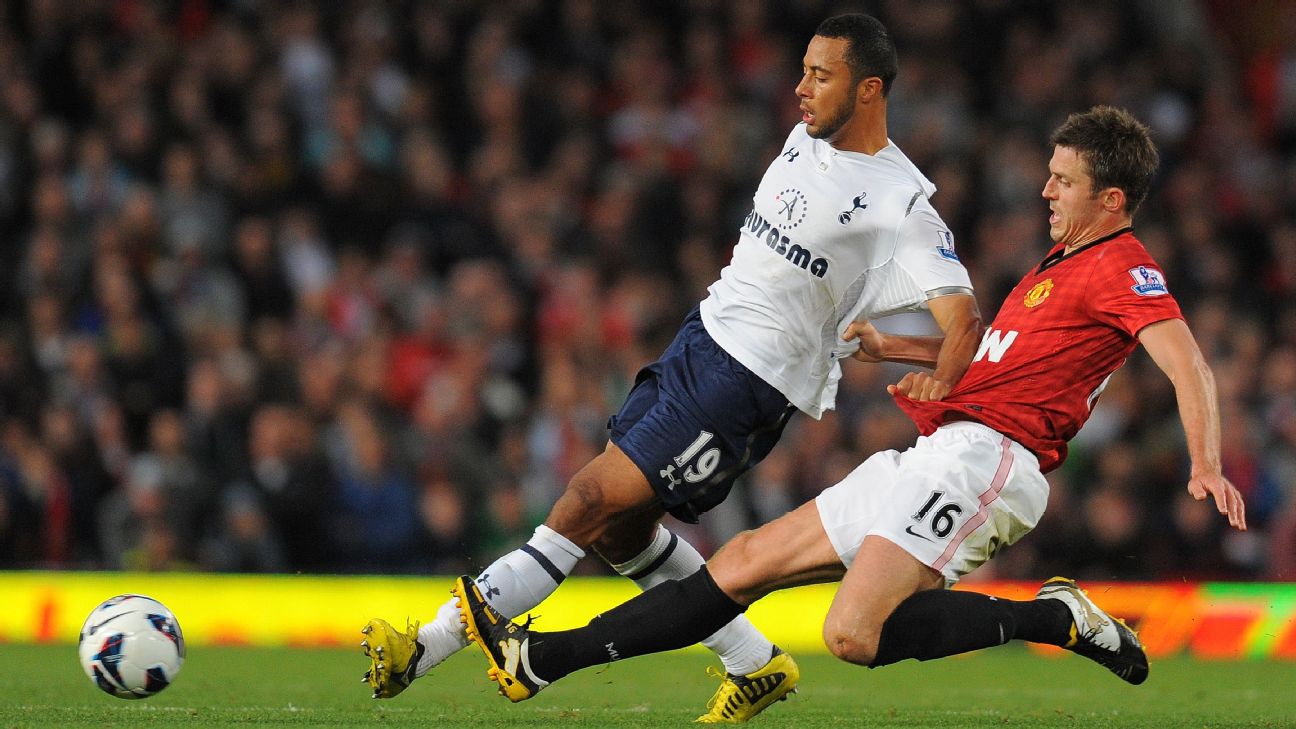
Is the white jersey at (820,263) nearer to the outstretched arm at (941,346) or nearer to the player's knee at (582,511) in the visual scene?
the outstretched arm at (941,346)

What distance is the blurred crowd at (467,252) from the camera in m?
10.9

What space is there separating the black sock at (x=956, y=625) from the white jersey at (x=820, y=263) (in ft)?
3.02

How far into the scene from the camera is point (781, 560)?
18.2ft

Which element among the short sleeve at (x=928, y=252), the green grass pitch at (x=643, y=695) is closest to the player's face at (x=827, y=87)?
the short sleeve at (x=928, y=252)

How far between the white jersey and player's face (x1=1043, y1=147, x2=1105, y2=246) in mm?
376

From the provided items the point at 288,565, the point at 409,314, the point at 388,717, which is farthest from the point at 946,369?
the point at 409,314

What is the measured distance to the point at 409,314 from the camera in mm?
12227

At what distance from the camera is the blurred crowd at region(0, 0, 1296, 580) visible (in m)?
10.9

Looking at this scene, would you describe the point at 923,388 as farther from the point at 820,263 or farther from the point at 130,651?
the point at 130,651

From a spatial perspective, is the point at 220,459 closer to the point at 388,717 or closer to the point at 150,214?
the point at 150,214

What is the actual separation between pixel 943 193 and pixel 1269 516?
333cm

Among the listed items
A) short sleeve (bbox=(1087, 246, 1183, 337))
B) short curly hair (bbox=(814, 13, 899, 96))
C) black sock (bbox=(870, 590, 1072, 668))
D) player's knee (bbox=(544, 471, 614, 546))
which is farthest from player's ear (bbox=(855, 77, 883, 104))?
black sock (bbox=(870, 590, 1072, 668))

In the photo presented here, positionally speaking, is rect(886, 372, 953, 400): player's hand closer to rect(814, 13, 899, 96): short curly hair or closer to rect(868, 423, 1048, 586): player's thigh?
rect(868, 423, 1048, 586): player's thigh

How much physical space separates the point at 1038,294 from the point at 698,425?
1.17 metres
